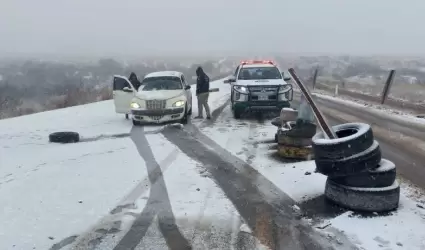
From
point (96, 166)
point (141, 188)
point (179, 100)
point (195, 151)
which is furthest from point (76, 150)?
point (179, 100)

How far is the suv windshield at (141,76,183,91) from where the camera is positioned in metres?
14.1

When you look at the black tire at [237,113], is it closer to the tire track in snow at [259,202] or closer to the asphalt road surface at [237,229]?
the tire track in snow at [259,202]

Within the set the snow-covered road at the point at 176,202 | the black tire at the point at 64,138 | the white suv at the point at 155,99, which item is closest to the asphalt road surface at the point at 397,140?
the snow-covered road at the point at 176,202

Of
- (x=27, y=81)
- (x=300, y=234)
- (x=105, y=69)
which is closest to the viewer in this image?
(x=300, y=234)

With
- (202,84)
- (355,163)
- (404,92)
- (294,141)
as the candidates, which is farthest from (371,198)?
(404,92)

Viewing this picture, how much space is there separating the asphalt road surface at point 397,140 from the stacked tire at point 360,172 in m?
1.63

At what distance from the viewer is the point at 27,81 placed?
2800 inches

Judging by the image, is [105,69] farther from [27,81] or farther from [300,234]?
[300,234]

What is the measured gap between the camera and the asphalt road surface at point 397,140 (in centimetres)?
764

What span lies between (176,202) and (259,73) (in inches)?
380

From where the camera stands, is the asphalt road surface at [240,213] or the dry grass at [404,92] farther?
the dry grass at [404,92]

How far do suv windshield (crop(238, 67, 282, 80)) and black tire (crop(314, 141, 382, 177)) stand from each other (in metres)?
9.37

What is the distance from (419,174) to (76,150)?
719 cm

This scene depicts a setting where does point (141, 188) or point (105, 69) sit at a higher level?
point (141, 188)
